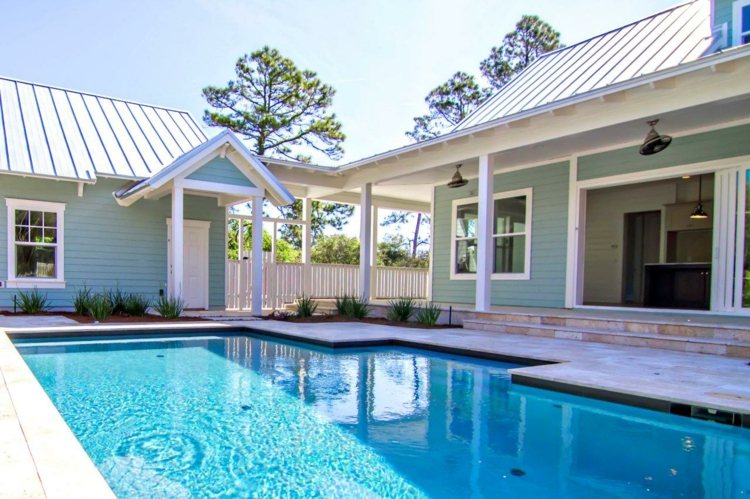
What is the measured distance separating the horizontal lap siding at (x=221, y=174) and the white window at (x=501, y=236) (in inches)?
184

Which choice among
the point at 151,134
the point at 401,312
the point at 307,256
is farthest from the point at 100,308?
the point at 307,256

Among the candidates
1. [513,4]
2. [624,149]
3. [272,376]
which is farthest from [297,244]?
[272,376]

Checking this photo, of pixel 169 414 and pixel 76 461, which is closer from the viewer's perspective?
pixel 76 461

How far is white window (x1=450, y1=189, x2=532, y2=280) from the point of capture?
33.4ft

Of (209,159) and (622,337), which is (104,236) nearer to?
(209,159)

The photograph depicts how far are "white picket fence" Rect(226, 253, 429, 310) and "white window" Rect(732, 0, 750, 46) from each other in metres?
8.87

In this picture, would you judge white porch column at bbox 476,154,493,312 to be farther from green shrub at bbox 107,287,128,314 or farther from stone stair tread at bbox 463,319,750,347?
green shrub at bbox 107,287,128,314

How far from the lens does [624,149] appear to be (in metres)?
8.60

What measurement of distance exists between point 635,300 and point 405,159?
6.56 metres

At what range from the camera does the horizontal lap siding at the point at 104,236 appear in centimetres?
997

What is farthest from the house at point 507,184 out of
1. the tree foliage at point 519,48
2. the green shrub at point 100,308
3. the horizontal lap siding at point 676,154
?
the tree foliage at point 519,48

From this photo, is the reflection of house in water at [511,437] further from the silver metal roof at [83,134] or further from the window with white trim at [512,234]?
the silver metal roof at [83,134]

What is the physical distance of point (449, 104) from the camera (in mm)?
22766

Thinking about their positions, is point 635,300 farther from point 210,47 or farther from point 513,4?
point 210,47
